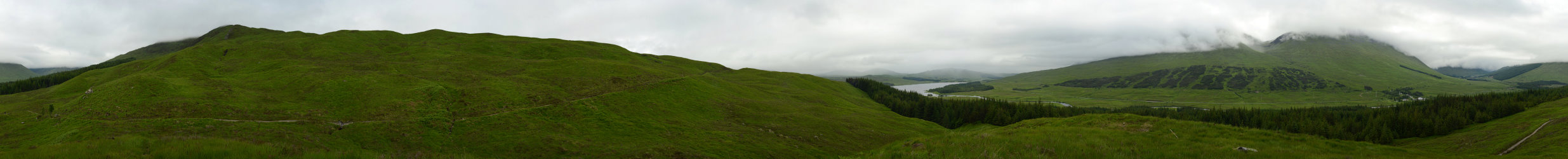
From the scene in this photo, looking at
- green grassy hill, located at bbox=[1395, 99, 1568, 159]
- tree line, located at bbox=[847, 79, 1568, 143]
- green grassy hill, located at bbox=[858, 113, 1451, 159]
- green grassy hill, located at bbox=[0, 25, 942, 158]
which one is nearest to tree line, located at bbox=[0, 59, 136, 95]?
green grassy hill, located at bbox=[0, 25, 942, 158]

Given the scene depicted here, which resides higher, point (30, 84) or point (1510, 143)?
point (30, 84)

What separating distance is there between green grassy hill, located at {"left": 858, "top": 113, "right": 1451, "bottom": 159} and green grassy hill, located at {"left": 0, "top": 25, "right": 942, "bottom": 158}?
40.9 ft

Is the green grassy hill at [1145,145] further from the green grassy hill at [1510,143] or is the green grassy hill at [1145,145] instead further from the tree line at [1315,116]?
the tree line at [1315,116]

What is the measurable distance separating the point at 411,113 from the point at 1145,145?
154 ft

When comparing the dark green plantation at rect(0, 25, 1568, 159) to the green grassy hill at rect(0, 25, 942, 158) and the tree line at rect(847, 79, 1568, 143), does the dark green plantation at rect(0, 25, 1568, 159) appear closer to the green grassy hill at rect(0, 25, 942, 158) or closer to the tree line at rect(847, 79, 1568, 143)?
the green grassy hill at rect(0, 25, 942, 158)

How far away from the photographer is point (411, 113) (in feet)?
140

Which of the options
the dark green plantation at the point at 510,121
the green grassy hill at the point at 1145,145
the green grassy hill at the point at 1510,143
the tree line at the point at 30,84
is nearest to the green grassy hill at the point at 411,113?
the dark green plantation at the point at 510,121

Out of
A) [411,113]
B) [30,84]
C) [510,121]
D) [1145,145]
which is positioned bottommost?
[1145,145]

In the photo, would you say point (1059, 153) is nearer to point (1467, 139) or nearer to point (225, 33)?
point (1467, 139)

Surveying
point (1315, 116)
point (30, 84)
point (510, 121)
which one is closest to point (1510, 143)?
point (510, 121)

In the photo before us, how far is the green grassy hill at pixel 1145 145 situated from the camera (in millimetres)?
25656

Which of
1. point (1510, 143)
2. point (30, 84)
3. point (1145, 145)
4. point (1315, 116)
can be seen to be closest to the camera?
point (1145, 145)

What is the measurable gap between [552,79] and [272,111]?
28.1 meters

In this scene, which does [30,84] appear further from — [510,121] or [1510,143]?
[1510,143]
